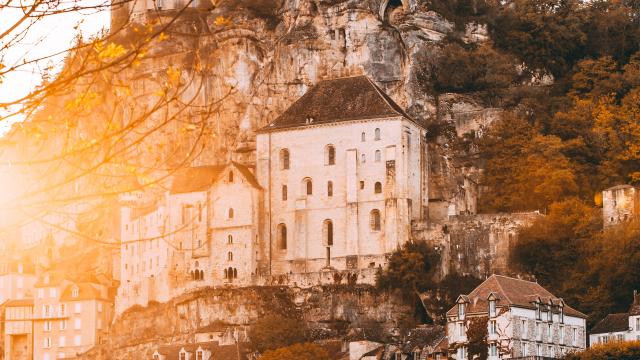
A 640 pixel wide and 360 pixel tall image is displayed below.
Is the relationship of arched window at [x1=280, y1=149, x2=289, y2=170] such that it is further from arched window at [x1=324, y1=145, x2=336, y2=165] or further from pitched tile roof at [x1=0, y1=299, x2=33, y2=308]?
pitched tile roof at [x1=0, y1=299, x2=33, y2=308]

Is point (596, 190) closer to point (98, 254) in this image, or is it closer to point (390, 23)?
point (390, 23)

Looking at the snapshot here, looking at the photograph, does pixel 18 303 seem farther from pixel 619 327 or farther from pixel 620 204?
pixel 619 327

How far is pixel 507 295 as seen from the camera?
2522 inches

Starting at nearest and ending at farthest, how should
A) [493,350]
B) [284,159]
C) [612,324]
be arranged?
1. [493,350]
2. [612,324]
3. [284,159]

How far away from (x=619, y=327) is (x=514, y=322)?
5.03m

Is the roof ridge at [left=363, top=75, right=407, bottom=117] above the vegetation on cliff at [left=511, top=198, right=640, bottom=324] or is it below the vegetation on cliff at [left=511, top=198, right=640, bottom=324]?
above

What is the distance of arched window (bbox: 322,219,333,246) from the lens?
253 feet

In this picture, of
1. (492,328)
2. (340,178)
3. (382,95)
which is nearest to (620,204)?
(492,328)

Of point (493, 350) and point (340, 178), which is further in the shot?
point (340, 178)

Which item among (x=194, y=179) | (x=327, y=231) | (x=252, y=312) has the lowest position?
(x=252, y=312)

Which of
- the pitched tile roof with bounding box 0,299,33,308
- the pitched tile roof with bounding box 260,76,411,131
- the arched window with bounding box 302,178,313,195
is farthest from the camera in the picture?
the pitched tile roof with bounding box 0,299,33,308

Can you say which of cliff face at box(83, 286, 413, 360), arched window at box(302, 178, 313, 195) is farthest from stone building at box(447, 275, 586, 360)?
arched window at box(302, 178, 313, 195)

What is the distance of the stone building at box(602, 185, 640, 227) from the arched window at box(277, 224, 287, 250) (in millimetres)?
17886

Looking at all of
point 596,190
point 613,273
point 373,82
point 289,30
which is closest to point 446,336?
point 613,273
